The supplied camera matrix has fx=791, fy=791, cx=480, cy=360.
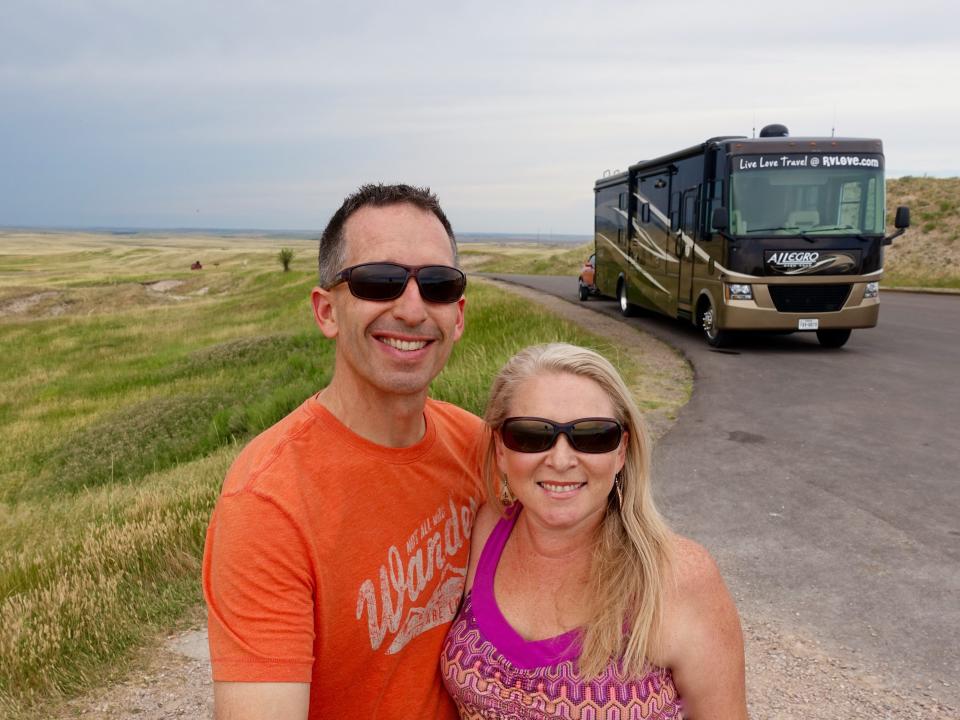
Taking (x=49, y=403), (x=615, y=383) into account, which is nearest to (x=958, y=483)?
(x=615, y=383)

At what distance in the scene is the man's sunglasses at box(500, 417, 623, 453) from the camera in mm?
2252

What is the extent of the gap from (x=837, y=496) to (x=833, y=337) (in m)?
7.87

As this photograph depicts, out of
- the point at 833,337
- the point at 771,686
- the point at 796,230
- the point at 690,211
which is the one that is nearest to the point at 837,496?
the point at 771,686

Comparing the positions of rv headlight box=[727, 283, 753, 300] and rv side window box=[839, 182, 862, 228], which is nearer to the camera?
rv side window box=[839, 182, 862, 228]

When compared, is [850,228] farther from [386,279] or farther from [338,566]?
[338,566]

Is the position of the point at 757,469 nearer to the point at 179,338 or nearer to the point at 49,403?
the point at 49,403

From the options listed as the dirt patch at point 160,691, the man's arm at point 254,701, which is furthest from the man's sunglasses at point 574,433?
the dirt patch at point 160,691

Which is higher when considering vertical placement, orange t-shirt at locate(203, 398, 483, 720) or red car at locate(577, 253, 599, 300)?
orange t-shirt at locate(203, 398, 483, 720)

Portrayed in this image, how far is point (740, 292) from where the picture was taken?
12.4 metres

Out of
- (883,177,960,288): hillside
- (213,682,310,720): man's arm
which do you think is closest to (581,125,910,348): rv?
(213,682,310,720): man's arm

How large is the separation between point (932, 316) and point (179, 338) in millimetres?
22876

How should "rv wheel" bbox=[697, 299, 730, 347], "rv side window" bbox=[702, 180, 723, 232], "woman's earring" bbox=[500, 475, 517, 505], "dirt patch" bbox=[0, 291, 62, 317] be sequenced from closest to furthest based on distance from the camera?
"woman's earring" bbox=[500, 475, 517, 505] → "rv side window" bbox=[702, 180, 723, 232] → "rv wheel" bbox=[697, 299, 730, 347] → "dirt patch" bbox=[0, 291, 62, 317]

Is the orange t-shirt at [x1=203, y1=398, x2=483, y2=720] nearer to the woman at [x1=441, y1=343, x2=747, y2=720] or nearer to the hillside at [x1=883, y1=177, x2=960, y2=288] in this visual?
the woman at [x1=441, y1=343, x2=747, y2=720]

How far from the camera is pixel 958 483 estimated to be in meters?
6.36
